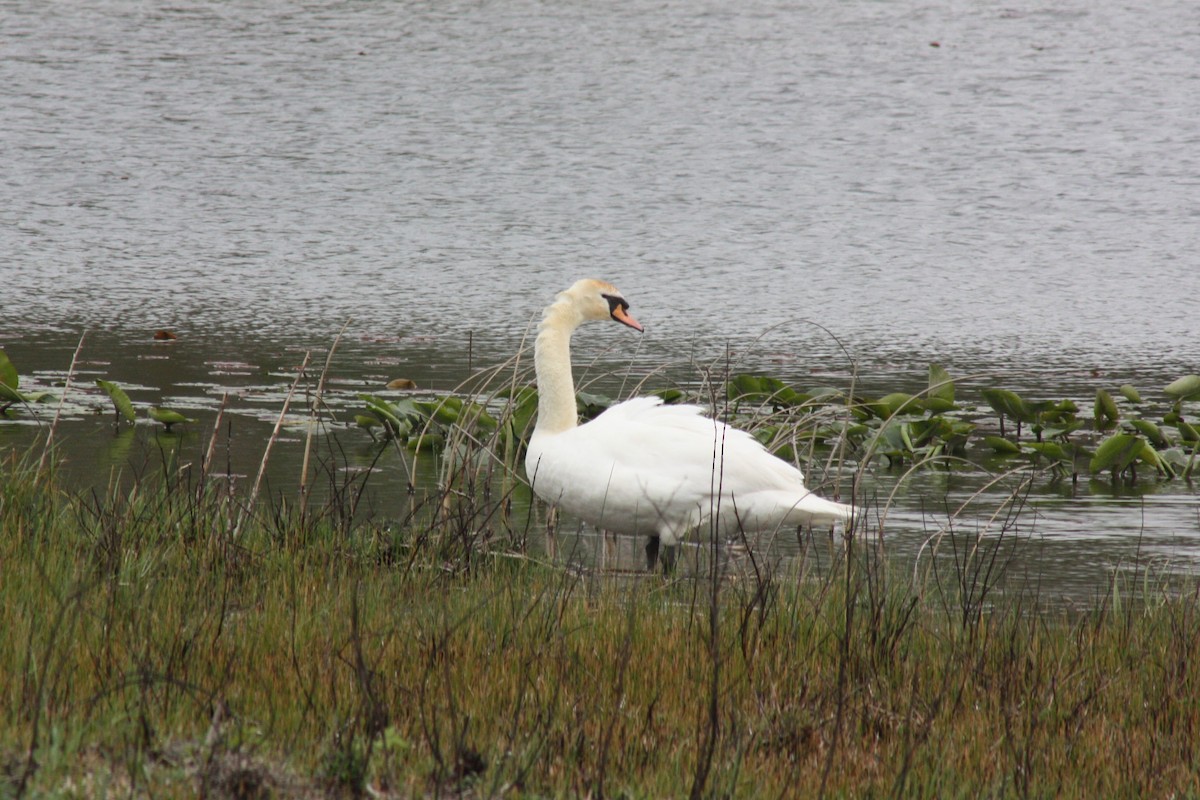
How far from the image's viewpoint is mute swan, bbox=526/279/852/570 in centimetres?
575

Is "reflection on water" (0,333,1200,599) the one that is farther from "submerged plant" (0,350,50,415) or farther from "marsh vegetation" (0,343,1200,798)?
"marsh vegetation" (0,343,1200,798)

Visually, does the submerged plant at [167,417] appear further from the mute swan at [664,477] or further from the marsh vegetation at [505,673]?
the mute swan at [664,477]

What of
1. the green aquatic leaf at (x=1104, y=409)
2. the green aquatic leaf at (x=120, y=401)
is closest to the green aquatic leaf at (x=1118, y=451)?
the green aquatic leaf at (x=1104, y=409)

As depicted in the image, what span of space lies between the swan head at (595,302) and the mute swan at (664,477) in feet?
2.28

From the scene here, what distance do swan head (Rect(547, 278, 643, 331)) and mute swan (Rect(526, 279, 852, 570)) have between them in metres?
0.69

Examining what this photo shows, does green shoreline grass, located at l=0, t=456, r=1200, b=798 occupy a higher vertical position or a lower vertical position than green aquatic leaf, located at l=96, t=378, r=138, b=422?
lower

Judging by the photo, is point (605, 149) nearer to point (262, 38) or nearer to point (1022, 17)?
point (262, 38)

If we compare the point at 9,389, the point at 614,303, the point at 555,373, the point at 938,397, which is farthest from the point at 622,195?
the point at 555,373

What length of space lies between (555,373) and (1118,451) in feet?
9.73

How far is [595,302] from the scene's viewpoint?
6.71 m

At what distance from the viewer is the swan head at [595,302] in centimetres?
665

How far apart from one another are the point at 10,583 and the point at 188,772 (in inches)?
57.5

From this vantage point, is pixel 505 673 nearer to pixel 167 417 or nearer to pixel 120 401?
pixel 167 417

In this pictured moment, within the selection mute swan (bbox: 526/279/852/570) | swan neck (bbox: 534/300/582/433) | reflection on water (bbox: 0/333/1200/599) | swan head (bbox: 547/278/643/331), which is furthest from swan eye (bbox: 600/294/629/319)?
mute swan (bbox: 526/279/852/570)
